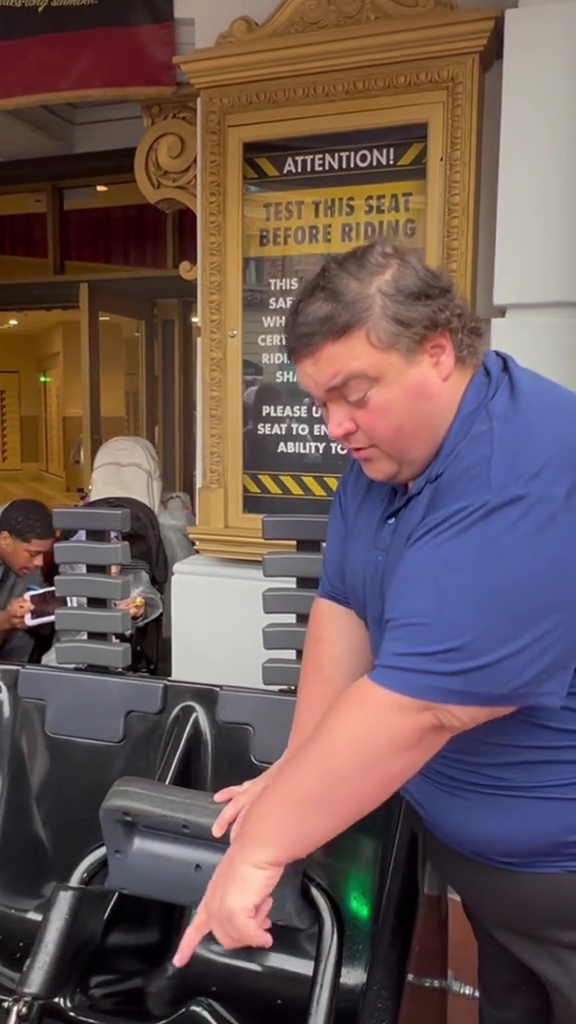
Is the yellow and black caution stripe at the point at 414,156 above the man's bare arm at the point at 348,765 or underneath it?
above

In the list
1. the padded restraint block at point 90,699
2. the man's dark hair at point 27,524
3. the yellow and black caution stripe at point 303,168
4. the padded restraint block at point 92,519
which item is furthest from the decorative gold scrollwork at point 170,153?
the padded restraint block at point 90,699

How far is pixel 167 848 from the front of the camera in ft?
4.48

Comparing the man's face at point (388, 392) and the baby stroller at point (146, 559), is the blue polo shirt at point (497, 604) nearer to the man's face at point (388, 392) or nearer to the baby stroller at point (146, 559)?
the man's face at point (388, 392)

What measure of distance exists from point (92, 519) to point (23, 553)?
39.1 inches

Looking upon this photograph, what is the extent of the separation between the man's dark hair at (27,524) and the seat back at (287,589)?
112cm

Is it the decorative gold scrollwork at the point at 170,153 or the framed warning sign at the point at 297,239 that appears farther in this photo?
the decorative gold scrollwork at the point at 170,153

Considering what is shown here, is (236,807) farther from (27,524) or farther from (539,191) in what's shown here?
(539,191)

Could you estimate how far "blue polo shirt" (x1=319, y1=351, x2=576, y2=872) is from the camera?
0.88 m

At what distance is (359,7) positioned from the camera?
2.57m

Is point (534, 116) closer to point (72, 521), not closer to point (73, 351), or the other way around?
point (72, 521)

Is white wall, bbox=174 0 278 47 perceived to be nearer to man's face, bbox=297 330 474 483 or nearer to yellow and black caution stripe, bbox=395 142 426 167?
yellow and black caution stripe, bbox=395 142 426 167

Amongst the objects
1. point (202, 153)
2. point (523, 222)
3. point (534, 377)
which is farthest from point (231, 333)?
point (534, 377)

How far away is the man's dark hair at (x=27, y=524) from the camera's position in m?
2.73

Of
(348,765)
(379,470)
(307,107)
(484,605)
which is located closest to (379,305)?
(379,470)
